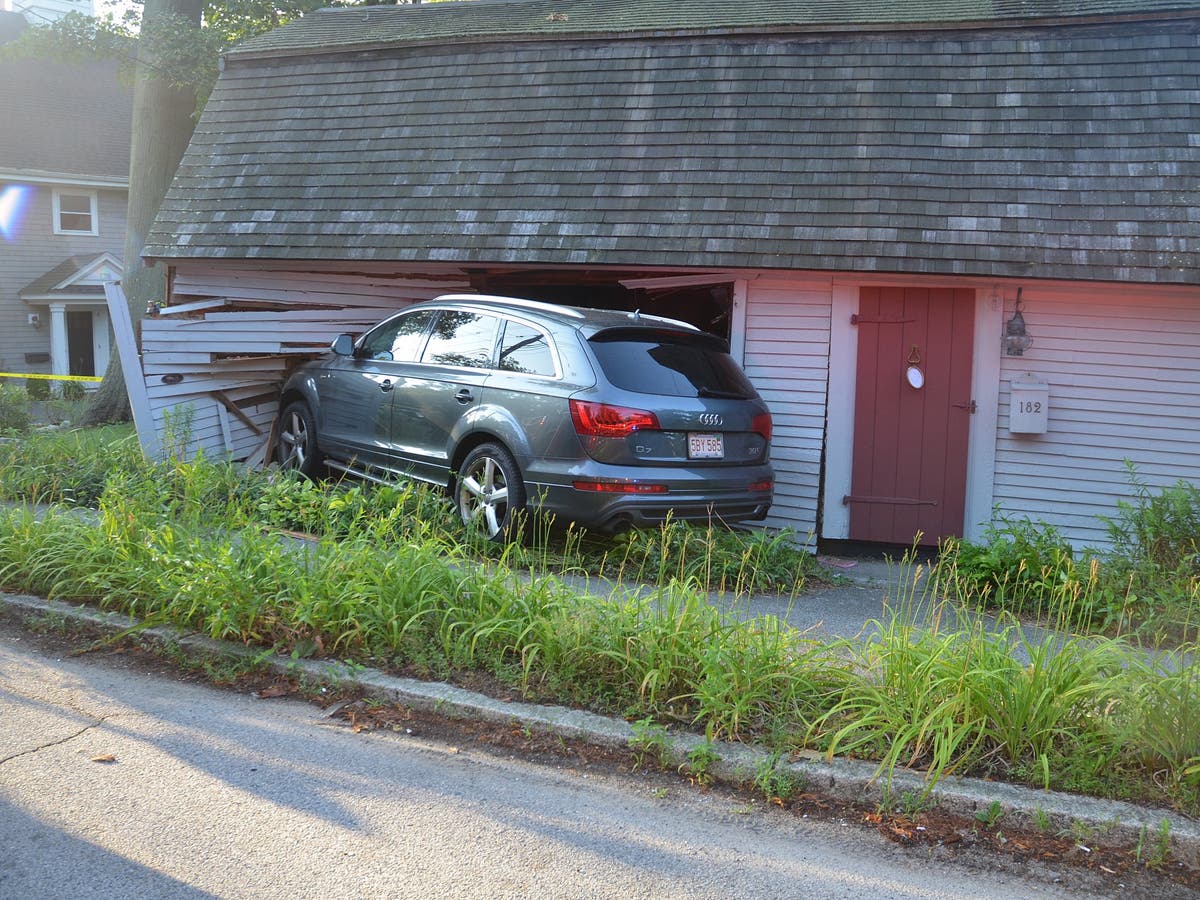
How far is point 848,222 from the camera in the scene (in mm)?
9391

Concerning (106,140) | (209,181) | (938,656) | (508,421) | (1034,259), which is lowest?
(938,656)

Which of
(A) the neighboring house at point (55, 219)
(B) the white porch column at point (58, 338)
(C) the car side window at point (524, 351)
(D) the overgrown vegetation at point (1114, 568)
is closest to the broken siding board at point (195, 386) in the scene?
(C) the car side window at point (524, 351)

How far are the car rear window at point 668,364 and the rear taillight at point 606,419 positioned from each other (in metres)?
0.22

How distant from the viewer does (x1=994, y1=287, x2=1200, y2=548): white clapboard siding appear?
9172 millimetres

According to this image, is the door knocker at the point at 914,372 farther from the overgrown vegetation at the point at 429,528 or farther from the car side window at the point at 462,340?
the car side window at the point at 462,340

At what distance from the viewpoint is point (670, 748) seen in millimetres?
4414

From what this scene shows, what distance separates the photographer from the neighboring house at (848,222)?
9.20 metres

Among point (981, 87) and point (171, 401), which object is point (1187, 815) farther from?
point (171, 401)

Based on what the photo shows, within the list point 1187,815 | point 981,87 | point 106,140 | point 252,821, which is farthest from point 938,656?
point 106,140

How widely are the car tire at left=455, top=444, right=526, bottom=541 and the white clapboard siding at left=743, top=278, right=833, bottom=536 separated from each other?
3031 mm

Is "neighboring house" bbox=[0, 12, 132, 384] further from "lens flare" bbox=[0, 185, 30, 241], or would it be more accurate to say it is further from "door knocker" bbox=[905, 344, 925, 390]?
"door knocker" bbox=[905, 344, 925, 390]

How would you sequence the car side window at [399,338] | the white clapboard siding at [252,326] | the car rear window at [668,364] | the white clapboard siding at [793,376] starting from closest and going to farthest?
1. the car rear window at [668,364]
2. the car side window at [399,338]
3. the white clapboard siding at [793,376]
4. the white clapboard siding at [252,326]

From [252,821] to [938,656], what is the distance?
2.75 m

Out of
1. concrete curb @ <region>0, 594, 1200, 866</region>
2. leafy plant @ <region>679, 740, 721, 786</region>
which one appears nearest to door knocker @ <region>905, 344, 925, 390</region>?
concrete curb @ <region>0, 594, 1200, 866</region>
